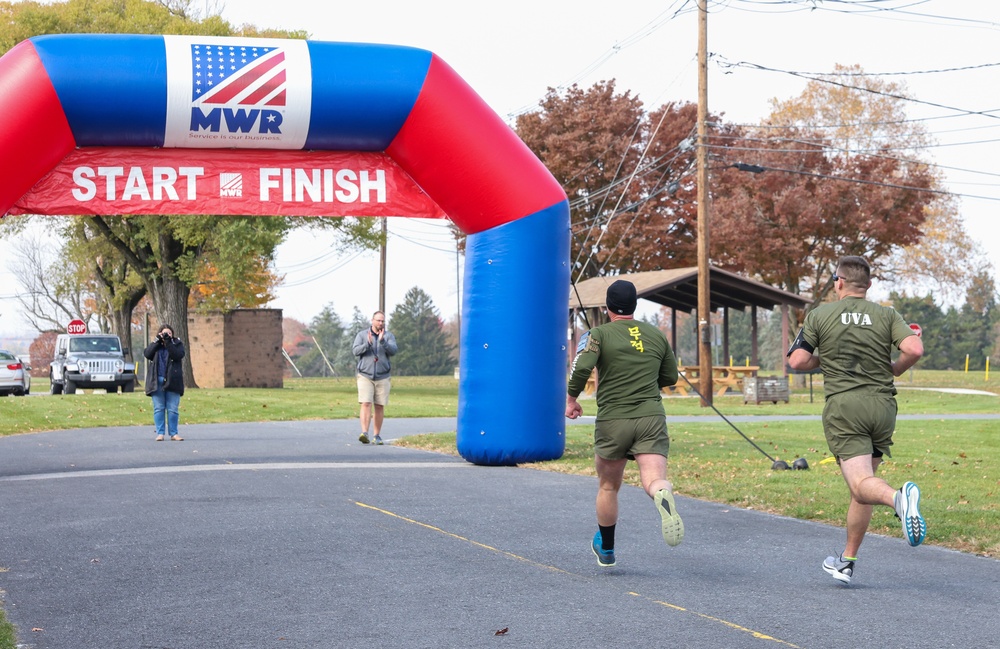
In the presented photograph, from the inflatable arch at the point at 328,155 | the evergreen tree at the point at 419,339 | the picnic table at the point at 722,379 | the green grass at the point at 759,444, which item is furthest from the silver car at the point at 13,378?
the evergreen tree at the point at 419,339

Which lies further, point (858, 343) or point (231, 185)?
point (231, 185)

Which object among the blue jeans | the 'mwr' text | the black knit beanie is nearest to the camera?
the black knit beanie

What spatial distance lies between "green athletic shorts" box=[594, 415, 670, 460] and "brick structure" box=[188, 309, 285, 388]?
116ft

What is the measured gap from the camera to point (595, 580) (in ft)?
23.3

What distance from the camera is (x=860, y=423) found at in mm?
6793

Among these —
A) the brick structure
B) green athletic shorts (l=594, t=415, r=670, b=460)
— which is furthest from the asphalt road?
the brick structure

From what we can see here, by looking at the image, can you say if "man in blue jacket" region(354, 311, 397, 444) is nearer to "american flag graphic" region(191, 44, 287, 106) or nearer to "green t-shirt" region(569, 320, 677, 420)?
"american flag graphic" region(191, 44, 287, 106)

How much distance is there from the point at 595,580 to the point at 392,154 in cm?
803

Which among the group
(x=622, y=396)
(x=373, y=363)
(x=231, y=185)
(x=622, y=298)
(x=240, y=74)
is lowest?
(x=622, y=396)

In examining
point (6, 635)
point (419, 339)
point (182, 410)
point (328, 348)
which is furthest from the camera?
point (328, 348)

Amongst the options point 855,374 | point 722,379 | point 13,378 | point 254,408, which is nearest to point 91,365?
point 13,378

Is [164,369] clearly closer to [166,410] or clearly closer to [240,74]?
[166,410]

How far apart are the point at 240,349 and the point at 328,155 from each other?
28807 mm

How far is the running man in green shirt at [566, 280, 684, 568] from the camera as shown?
717 cm
